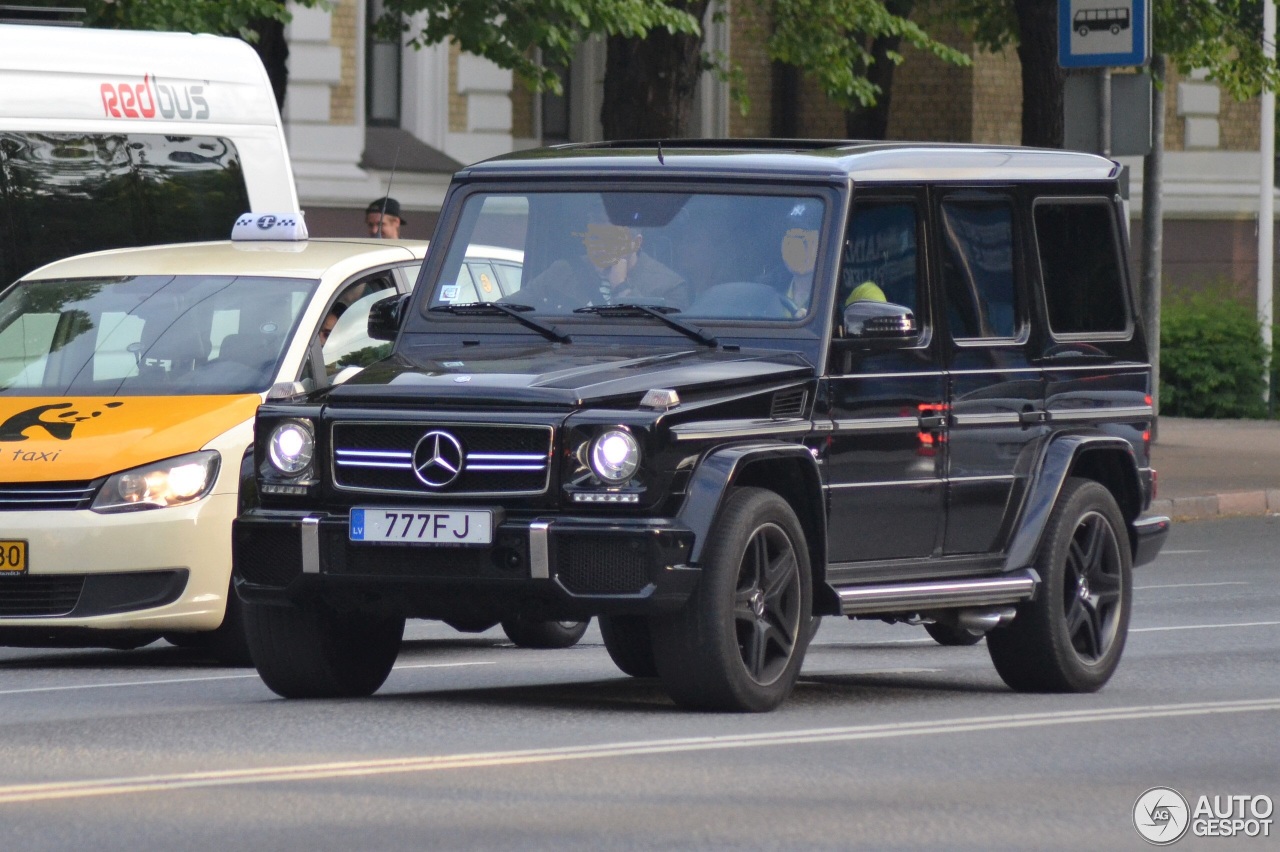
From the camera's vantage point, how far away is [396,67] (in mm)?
33219

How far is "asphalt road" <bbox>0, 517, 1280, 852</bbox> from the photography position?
6195 mm

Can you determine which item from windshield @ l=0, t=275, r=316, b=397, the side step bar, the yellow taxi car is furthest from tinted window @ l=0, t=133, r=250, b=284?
the side step bar

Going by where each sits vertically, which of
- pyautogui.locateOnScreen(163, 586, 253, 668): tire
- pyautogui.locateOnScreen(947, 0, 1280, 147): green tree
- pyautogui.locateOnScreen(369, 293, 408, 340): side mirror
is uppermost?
pyautogui.locateOnScreen(947, 0, 1280, 147): green tree

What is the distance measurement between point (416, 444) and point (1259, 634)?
208 inches

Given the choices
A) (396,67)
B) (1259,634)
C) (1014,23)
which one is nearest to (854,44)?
(1014,23)

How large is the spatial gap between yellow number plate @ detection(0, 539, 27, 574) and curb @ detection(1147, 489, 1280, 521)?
11.3 metres

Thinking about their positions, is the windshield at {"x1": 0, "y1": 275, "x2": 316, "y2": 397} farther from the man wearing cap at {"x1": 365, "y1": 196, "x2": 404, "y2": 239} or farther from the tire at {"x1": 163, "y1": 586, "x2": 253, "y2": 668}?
the man wearing cap at {"x1": 365, "y1": 196, "x2": 404, "y2": 239}

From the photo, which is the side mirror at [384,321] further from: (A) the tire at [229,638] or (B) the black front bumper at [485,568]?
(A) the tire at [229,638]

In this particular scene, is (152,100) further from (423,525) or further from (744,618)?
(744,618)

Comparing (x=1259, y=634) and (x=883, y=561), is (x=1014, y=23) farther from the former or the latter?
(x=883, y=561)

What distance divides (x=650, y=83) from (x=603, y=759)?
596 inches

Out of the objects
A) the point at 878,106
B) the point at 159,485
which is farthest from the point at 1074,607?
the point at 878,106

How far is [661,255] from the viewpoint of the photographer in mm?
8945

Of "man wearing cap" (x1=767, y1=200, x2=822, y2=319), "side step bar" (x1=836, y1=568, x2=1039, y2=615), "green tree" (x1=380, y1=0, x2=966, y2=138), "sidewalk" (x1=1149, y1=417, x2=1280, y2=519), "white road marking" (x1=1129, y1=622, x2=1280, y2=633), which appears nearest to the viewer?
"side step bar" (x1=836, y1=568, x2=1039, y2=615)
